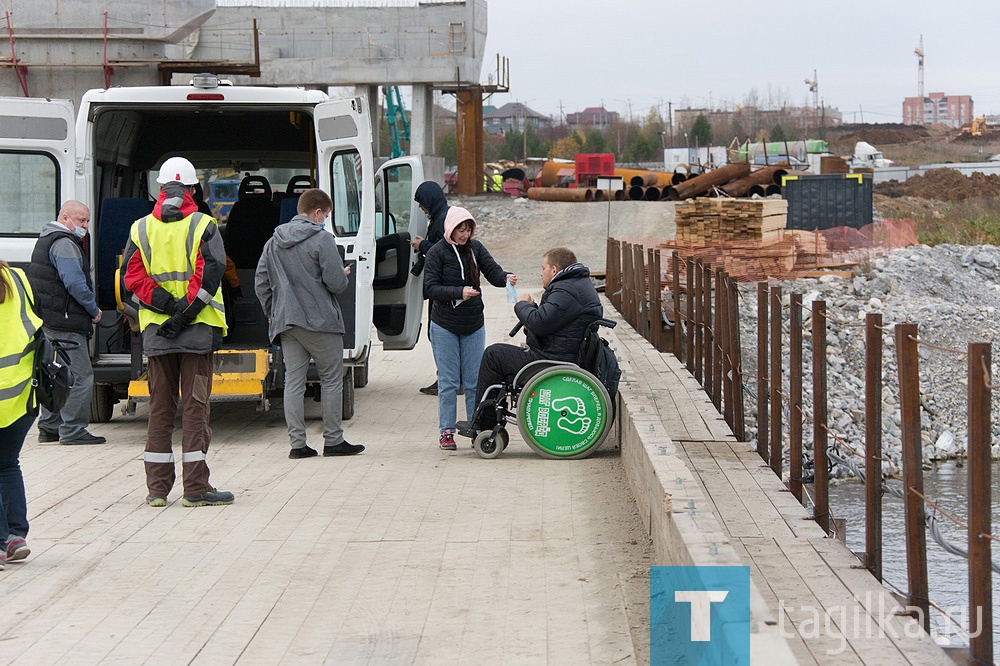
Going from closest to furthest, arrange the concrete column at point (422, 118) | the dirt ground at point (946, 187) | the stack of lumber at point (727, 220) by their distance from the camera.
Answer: the stack of lumber at point (727, 220) → the concrete column at point (422, 118) → the dirt ground at point (946, 187)

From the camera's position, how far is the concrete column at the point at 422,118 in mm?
46912

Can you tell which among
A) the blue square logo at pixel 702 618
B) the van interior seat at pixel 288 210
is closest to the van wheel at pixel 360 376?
the van interior seat at pixel 288 210

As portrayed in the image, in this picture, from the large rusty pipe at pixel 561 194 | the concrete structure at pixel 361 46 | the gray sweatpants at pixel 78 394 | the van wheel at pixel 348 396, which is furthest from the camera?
the large rusty pipe at pixel 561 194

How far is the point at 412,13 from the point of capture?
46.0m

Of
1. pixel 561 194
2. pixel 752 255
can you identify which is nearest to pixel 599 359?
pixel 752 255

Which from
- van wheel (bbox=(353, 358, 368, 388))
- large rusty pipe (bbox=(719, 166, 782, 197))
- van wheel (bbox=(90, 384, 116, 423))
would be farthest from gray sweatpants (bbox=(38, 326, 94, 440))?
large rusty pipe (bbox=(719, 166, 782, 197))

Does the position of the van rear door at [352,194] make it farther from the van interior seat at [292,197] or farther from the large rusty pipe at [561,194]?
the large rusty pipe at [561,194]

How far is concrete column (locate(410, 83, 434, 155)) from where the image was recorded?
1847 inches

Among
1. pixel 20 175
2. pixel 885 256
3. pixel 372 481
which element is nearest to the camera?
pixel 372 481

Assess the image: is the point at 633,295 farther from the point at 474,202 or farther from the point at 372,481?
the point at 474,202

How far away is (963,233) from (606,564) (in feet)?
111

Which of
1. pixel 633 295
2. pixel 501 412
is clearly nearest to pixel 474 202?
pixel 633 295

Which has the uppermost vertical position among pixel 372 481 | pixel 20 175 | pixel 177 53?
pixel 177 53

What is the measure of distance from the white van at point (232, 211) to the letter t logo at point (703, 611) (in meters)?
6.23
